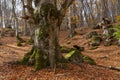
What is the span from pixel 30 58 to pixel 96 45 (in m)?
12.7

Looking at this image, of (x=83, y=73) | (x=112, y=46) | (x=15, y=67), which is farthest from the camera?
(x=112, y=46)

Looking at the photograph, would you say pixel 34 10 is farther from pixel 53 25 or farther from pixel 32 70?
pixel 32 70

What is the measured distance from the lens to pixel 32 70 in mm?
8812

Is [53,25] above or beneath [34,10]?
beneath

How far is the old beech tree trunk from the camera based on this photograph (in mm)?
9070

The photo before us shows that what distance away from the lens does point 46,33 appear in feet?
30.1

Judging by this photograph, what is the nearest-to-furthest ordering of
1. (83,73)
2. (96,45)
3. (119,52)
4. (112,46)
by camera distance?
(83,73) → (119,52) → (112,46) → (96,45)

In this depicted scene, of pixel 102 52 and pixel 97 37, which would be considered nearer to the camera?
pixel 102 52

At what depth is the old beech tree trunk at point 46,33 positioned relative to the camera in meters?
9.07

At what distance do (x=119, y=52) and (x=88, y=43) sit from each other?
5.71 m

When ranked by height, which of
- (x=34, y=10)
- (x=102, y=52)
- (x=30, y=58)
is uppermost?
(x=34, y=10)

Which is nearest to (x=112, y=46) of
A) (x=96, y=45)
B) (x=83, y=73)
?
(x=96, y=45)

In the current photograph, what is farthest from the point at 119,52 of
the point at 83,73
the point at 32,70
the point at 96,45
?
the point at 32,70

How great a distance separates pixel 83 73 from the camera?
8.81 m
